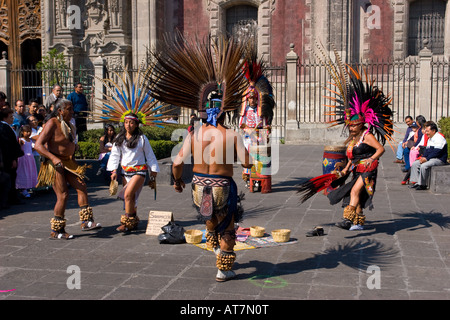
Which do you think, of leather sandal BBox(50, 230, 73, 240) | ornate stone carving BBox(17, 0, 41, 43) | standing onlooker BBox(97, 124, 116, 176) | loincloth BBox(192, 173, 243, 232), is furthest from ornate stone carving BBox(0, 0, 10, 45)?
loincloth BBox(192, 173, 243, 232)

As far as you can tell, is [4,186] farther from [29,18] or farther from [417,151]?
[29,18]

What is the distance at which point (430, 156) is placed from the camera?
36.6 ft

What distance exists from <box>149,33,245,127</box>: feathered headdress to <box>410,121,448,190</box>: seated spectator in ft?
19.5

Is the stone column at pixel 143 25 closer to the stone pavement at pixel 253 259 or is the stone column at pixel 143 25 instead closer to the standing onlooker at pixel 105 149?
the standing onlooker at pixel 105 149

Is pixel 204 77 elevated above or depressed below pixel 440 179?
above

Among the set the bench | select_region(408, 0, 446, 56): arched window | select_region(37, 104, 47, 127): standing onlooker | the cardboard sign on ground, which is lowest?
the cardboard sign on ground

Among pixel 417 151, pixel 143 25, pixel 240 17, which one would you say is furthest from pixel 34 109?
pixel 240 17

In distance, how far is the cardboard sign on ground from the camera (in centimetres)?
770

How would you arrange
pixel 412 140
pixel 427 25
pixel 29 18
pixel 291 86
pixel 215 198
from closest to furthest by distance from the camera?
1. pixel 215 198
2. pixel 412 140
3. pixel 291 86
4. pixel 427 25
5. pixel 29 18

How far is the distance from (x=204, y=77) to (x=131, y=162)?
216 cm

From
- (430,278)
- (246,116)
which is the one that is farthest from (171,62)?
(246,116)

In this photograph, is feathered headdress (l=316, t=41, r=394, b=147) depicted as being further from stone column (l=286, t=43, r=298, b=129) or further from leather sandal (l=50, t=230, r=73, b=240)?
stone column (l=286, t=43, r=298, b=129)

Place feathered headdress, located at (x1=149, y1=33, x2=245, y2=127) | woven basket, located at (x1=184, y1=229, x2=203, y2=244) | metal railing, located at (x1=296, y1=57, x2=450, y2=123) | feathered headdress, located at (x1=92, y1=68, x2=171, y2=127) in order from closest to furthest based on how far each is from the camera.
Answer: feathered headdress, located at (x1=149, y1=33, x2=245, y2=127)
woven basket, located at (x1=184, y1=229, x2=203, y2=244)
feathered headdress, located at (x1=92, y1=68, x2=171, y2=127)
metal railing, located at (x1=296, y1=57, x2=450, y2=123)

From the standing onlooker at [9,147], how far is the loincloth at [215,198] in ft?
16.9
